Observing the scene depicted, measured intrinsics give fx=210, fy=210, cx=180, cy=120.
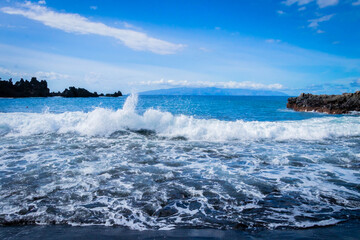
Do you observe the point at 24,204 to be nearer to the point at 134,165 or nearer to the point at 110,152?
the point at 134,165

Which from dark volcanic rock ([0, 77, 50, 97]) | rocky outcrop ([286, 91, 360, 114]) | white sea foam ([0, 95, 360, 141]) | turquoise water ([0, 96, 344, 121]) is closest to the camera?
white sea foam ([0, 95, 360, 141])

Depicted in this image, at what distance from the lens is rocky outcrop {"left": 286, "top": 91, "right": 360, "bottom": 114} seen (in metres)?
29.9

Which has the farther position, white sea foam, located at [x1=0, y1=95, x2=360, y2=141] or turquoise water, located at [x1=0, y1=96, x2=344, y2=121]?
turquoise water, located at [x1=0, y1=96, x2=344, y2=121]

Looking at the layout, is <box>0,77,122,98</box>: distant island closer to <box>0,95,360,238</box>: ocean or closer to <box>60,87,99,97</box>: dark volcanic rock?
<box>60,87,99,97</box>: dark volcanic rock

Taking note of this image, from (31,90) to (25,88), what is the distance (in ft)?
7.70

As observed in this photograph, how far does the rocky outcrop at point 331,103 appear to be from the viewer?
2992cm

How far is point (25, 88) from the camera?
87.7 meters

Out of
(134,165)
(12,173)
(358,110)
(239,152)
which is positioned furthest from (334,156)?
(358,110)

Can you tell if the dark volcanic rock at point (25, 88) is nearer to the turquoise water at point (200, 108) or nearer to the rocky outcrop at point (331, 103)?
the turquoise water at point (200, 108)

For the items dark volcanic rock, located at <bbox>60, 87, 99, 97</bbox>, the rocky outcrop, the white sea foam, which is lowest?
the white sea foam

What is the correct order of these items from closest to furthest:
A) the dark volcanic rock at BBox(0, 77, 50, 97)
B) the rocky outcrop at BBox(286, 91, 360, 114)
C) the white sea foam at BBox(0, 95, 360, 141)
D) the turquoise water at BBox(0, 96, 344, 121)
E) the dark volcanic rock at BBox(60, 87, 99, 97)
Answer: the white sea foam at BBox(0, 95, 360, 141), the turquoise water at BBox(0, 96, 344, 121), the rocky outcrop at BBox(286, 91, 360, 114), the dark volcanic rock at BBox(0, 77, 50, 97), the dark volcanic rock at BBox(60, 87, 99, 97)

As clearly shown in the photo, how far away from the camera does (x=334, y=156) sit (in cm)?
792

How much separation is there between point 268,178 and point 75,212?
4.68 meters

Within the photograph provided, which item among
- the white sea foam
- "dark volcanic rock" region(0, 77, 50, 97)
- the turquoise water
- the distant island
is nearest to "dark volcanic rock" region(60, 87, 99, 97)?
the distant island
